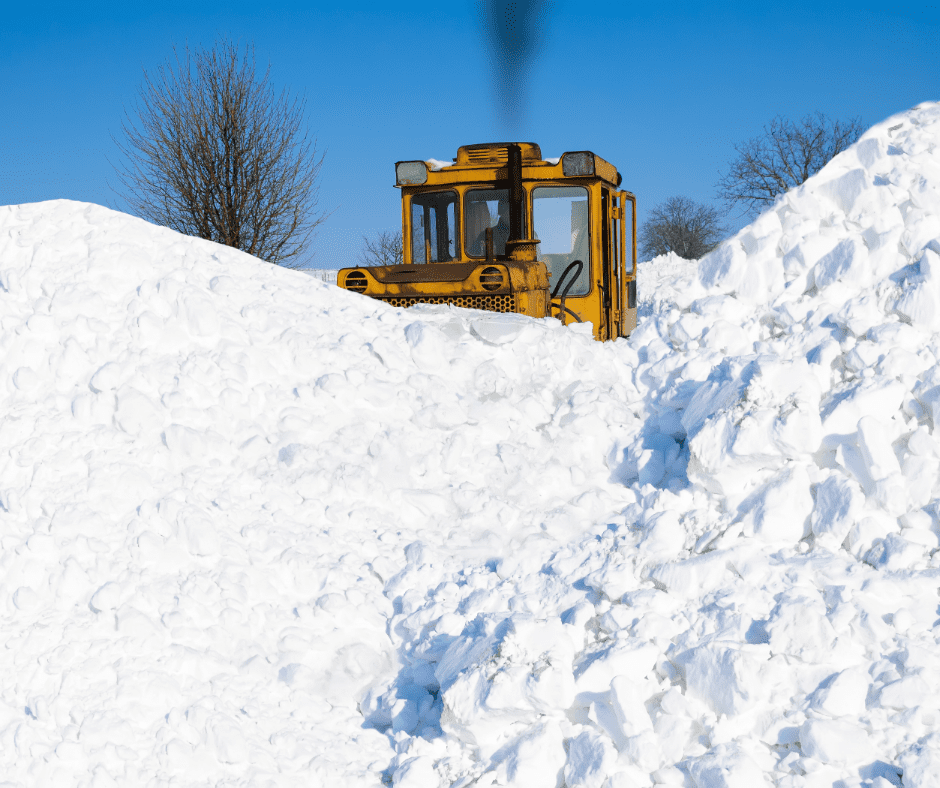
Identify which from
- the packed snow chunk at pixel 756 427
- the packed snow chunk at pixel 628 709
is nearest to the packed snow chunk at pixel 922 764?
the packed snow chunk at pixel 628 709

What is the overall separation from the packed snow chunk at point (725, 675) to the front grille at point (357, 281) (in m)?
4.47

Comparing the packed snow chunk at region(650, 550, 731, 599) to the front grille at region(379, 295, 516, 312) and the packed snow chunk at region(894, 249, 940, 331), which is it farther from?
the front grille at region(379, 295, 516, 312)

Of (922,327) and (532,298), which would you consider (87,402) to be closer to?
(532,298)

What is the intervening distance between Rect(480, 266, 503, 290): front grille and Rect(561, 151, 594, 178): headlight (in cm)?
125

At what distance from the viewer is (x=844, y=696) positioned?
2.98 m

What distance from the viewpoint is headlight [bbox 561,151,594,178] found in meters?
7.16

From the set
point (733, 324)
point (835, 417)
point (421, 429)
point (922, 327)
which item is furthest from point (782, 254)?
point (421, 429)

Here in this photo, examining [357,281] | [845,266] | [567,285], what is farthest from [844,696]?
[357,281]

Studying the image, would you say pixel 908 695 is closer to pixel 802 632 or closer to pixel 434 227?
pixel 802 632

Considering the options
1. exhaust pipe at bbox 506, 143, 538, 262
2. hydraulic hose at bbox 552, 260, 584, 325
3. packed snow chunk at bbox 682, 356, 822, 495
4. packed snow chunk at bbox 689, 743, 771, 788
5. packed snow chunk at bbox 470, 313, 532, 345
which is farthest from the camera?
hydraulic hose at bbox 552, 260, 584, 325

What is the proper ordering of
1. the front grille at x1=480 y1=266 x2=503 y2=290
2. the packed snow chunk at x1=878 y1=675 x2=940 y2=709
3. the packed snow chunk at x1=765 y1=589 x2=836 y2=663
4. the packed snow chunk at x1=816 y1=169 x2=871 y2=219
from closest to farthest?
the packed snow chunk at x1=878 y1=675 x2=940 y2=709
the packed snow chunk at x1=765 y1=589 x2=836 y2=663
the packed snow chunk at x1=816 y1=169 x2=871 y2=219
the front grille at x1=480 y1=266 x2=503 y2=290

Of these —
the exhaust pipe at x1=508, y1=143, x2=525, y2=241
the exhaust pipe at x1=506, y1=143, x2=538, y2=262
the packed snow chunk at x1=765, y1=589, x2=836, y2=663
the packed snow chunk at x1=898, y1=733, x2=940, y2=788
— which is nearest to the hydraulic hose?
the exhaust pipe at x1=506, y1=143, x2=538, y2=262

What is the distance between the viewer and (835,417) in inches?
159

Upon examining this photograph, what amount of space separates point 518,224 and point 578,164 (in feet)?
2.27
